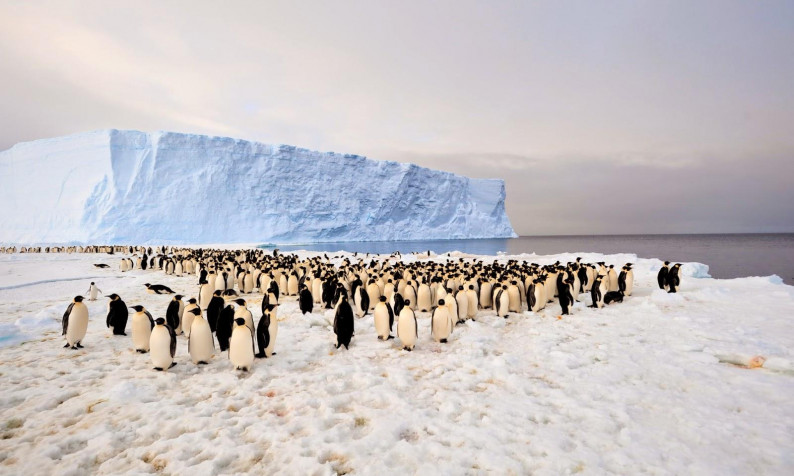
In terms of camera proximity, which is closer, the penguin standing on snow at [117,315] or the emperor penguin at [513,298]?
the penguin standing on snow at [117,315]

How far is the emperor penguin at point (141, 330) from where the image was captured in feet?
17.6

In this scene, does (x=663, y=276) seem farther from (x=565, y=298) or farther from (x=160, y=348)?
(x=160, y=348)

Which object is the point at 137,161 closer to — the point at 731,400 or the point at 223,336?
the point at 223,336

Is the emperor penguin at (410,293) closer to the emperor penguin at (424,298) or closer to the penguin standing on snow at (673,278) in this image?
the emperor penguin at (424,298)

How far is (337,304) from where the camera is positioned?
23.9 feet

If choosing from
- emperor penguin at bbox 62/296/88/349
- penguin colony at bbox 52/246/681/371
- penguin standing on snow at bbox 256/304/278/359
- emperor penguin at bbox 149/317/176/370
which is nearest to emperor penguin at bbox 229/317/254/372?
penguin colony at bbox 52/246/681/371

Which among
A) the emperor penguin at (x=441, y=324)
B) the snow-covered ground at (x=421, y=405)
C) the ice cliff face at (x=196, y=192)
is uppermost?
the ice cliff face at (x=196, y=192)

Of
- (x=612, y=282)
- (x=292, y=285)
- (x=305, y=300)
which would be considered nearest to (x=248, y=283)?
(x=292, y=285)

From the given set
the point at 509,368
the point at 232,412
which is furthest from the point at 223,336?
the point at 509,368

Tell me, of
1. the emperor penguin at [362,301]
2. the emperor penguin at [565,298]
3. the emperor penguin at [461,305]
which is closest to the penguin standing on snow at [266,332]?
the emperor penguin at [362,301]

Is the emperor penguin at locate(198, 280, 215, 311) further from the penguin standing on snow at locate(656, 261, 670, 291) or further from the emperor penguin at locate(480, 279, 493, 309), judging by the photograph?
the penguin standing on snow at locate(656, 261, 670, 291)

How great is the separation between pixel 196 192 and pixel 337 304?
157 ft

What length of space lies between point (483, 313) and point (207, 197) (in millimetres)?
48357

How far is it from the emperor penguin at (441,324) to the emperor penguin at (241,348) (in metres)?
2.89
